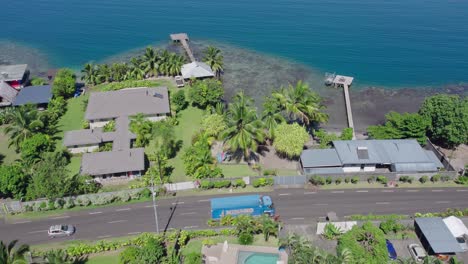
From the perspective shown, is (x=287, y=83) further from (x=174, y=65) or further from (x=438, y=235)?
(x=438, y=235)

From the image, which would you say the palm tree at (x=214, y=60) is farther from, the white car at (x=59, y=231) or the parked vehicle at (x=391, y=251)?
the parked vehicle at (x=391, y=251)

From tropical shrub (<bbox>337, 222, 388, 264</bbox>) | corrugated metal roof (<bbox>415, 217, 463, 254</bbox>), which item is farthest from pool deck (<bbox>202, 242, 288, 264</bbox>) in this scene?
corrugated metal roof (<bbox>415, 217, 463, 254</bbox>)

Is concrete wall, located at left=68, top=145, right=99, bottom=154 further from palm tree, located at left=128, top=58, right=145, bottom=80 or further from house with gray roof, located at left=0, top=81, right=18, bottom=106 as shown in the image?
palm tree, located at left=128, top=58, right=145, bottom=80

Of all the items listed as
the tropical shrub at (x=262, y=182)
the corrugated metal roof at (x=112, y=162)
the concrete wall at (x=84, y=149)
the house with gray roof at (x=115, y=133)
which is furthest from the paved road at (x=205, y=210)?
the concrete wall at (x=84, y=149)

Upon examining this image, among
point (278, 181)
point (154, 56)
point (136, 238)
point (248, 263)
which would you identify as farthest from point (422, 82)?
point (136, 238)

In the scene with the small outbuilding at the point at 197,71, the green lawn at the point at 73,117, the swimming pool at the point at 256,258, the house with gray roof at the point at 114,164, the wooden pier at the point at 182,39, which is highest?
the wooden pier at the point at 182,39

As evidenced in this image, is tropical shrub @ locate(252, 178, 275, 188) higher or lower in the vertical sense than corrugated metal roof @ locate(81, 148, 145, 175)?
lower
